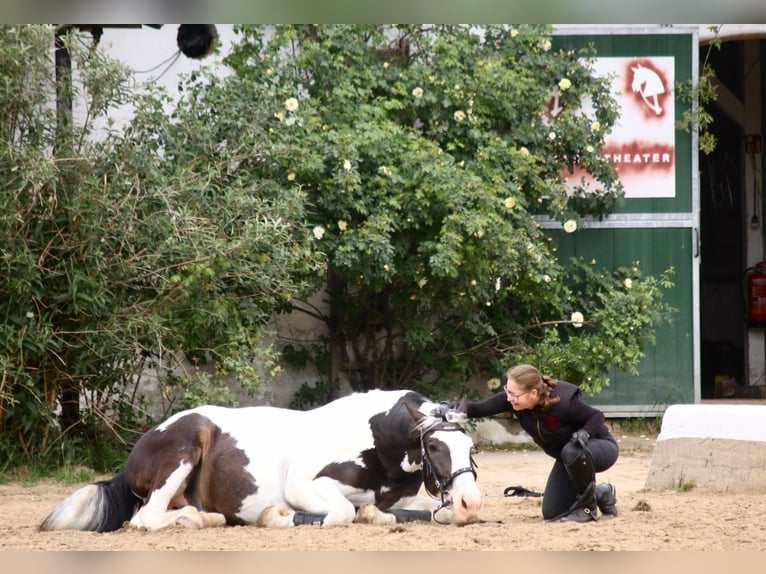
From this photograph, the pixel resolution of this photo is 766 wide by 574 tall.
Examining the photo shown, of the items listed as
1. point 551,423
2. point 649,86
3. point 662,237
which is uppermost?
point 649,86

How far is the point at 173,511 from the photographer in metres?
5.57

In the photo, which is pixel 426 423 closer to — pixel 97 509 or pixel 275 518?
pixel 275 518

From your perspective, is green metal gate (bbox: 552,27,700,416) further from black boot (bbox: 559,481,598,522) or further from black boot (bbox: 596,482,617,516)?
black boot (bbox: 559,481,598,522)

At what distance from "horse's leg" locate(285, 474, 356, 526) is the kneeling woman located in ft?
2.63

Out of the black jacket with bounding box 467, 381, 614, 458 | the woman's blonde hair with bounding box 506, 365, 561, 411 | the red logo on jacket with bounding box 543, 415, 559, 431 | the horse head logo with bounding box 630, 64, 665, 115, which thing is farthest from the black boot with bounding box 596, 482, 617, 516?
the horse head logo with bounding box 630, 64, 665, 115

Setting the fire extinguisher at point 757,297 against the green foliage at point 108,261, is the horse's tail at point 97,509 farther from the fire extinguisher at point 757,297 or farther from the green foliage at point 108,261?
the fire extinguisher at point 757,297

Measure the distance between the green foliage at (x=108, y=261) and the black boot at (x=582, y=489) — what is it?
3309mm

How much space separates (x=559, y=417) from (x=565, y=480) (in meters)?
0.34

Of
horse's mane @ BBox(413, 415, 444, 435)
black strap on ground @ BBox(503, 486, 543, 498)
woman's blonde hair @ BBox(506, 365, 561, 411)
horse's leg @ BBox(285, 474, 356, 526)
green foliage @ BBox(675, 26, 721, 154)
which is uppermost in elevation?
green foliage @ BBox(675, 26, 721, 154)

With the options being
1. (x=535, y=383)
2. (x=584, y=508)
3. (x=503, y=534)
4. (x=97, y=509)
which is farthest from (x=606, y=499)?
(x=97, y=509)

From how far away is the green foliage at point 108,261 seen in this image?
7598 mm

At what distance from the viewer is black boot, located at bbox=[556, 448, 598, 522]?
553 cm

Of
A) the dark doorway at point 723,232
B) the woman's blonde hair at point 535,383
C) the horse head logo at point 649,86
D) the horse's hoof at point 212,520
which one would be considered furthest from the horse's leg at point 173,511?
the dark doorway at point 723,232

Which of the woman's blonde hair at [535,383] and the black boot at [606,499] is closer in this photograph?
the woman's blonde hair at [535,383]
